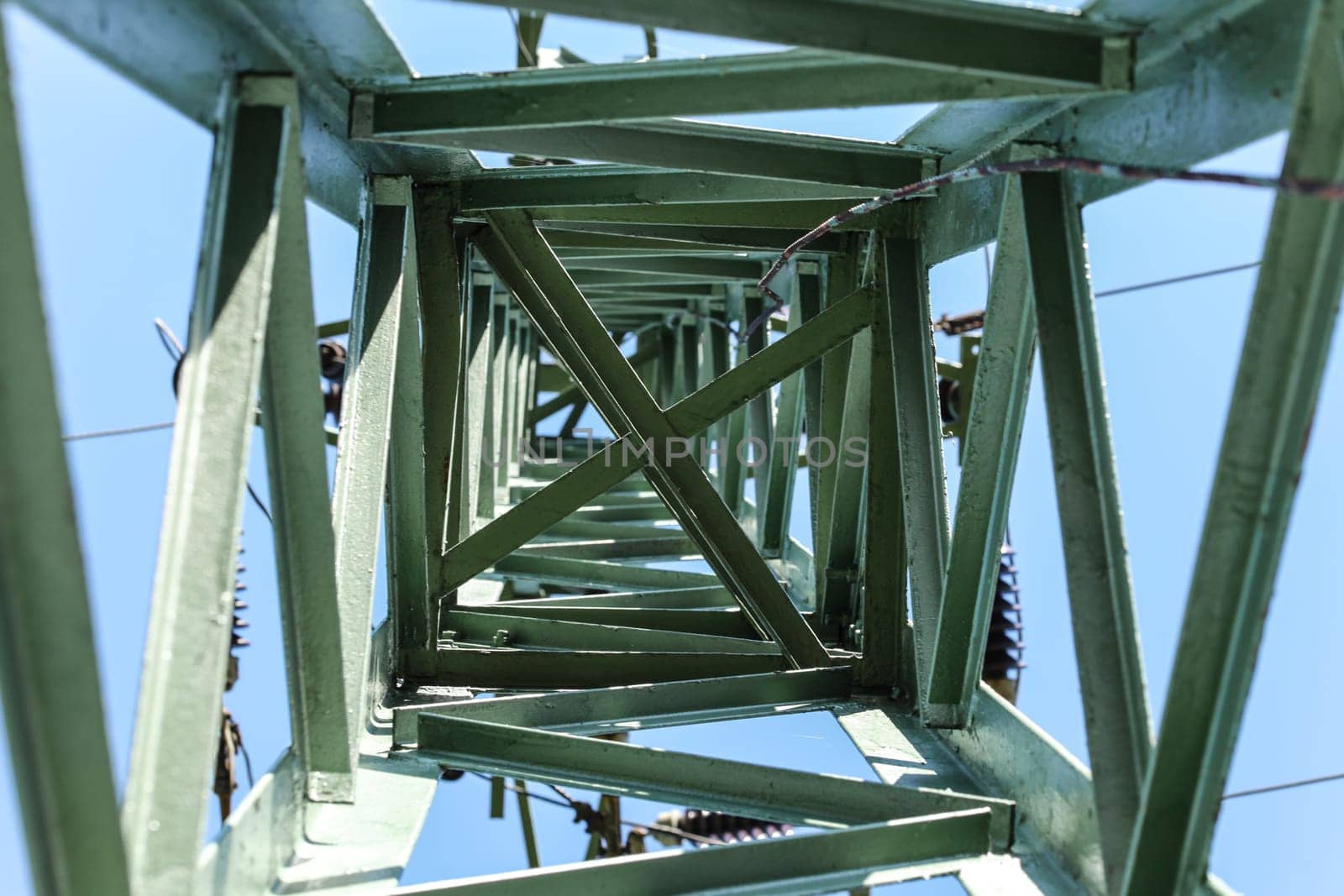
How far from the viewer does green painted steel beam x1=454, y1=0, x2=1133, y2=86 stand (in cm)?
328

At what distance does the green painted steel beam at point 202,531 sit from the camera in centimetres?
279

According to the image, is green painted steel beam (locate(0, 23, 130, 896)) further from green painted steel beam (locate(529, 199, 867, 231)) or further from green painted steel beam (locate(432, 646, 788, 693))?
green painted steel beam (locate(529, 199, 867, 231))

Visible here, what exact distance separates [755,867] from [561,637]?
108 inches

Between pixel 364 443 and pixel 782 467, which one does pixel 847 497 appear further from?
pixel 364 443

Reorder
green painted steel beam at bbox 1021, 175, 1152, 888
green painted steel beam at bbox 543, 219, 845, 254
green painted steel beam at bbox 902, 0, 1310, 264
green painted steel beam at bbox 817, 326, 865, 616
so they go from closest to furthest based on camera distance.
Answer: green painted steel beam at bbox 902, 0, 1310, 264, green painted steel beam at bbox 1021, 175, 1152, 888, green painted steel beam at bbox 817, 326, 865, 616, green painted steel beam at bbox 543, 219, 845, 254

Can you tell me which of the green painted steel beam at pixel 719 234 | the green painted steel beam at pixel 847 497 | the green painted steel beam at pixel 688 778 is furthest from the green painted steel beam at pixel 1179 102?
the green painted steel beam at pixel 688 778

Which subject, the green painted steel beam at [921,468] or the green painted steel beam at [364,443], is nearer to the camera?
the green painted steel beam at [364,443]

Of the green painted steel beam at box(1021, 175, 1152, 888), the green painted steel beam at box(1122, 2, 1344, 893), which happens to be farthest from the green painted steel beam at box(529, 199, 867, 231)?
the green painted steel beam at box(1122, 2, 1344, 893)

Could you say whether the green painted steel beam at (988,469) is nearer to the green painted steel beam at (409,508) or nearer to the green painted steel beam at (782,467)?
the green painted steel beam at (409,508)

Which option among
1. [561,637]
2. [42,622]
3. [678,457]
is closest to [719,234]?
[678,457]

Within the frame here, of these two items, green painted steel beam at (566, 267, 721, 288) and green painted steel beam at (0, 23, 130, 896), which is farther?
green painted steel beam at (566, 267, 721, 288)

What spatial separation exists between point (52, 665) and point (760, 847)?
2.25 meters

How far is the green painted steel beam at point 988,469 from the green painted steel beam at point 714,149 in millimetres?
843

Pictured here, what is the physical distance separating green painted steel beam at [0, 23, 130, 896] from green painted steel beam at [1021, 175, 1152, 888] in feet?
8.95
